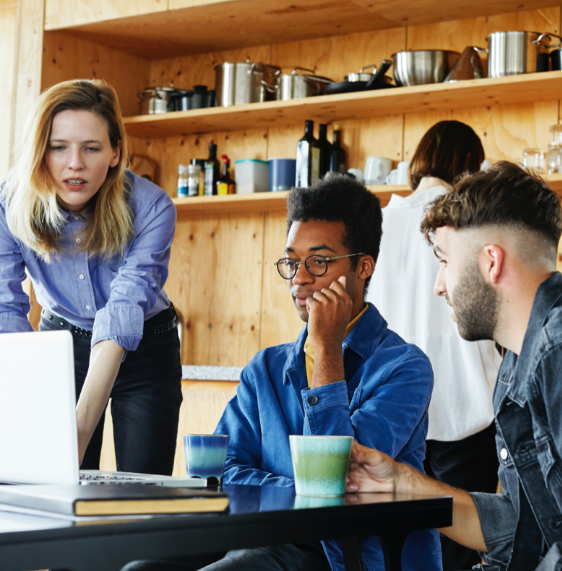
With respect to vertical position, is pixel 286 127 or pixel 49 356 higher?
pixel 286 127

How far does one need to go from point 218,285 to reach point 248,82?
1.01 meters

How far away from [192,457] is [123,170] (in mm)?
958

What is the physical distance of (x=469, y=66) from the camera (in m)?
3.25

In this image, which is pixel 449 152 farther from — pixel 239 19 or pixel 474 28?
pixel 239 19

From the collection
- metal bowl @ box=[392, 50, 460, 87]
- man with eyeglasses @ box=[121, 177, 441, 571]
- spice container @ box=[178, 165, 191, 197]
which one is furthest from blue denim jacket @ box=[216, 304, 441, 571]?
spice container @ box=[178, 165, 191, 197]

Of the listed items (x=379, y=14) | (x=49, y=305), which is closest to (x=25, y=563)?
(x=49, y=305)

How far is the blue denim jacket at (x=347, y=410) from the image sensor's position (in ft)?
4.09

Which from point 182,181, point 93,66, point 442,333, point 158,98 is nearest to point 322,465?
point 442,333

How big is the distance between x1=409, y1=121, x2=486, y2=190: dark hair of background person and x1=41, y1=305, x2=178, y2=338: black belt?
0.93 metres

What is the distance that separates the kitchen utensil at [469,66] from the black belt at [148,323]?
1789 millimetres

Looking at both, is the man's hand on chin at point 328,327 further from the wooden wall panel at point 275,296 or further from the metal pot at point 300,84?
the wooden wall panel at point 275,296

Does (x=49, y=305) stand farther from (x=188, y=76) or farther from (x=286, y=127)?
(x=188, y=76)

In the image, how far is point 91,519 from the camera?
74 cm

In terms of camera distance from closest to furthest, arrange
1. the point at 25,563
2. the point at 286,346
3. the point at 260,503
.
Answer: the point at 25,563 → the point at 260,503 → the point at 286,346
